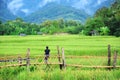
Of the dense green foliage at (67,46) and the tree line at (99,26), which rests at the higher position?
the tree line at (99,26)

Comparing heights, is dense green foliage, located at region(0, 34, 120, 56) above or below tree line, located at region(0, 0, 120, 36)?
below

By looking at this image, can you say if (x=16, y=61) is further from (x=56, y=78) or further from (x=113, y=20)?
(x=113, y=20)

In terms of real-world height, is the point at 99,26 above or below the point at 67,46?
above

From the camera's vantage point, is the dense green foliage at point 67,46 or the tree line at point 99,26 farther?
the tree line at point 99,26

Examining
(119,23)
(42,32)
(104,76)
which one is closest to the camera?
(104,76)

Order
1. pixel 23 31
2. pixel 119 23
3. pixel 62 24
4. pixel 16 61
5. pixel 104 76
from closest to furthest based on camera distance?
pixel 104 76
pixel 16 61
pixel 119 23
pixel 23 31
pixel 62 24

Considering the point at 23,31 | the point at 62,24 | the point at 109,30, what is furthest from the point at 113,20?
the point at 62,24

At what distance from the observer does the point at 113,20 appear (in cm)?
9612

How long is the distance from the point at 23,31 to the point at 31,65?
12818 centimetres

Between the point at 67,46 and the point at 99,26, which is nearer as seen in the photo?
the point at 67,46

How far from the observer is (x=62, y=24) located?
647 ft

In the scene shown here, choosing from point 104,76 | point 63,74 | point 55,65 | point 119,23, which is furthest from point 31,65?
point 119,23

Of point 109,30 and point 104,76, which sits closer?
point 104,76

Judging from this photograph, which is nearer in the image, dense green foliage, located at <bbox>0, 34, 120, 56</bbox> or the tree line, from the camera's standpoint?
dense green foliage, located at <bbox>0, 34, 120, 56</bbox>
